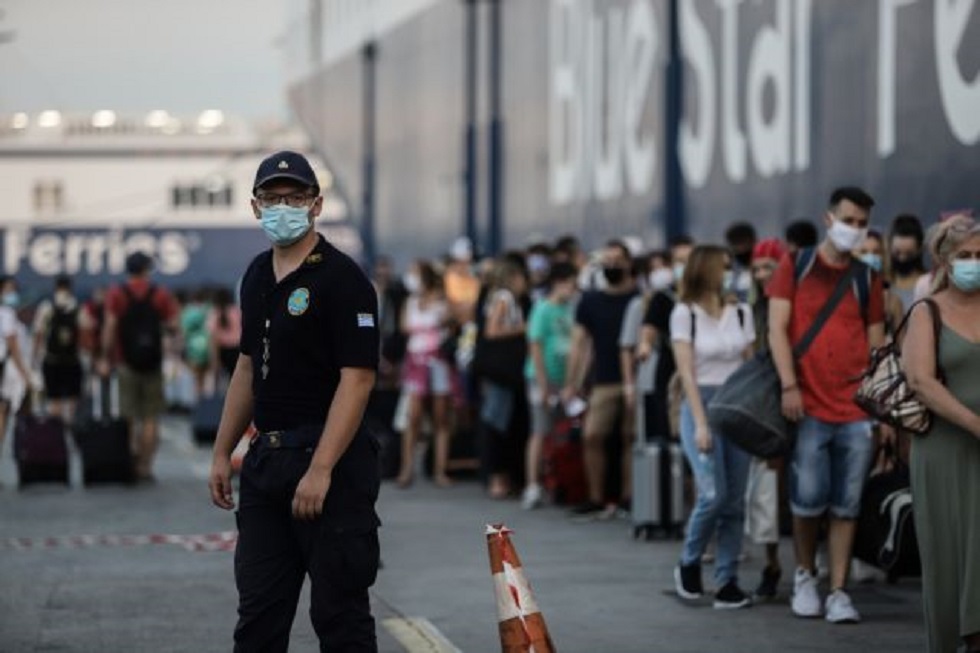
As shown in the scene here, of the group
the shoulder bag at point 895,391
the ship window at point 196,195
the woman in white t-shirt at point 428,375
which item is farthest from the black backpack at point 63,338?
the ship window at point 196,195

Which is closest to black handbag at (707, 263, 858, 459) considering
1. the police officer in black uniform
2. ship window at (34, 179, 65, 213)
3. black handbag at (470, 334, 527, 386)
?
the police officer in black uniform

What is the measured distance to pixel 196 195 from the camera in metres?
89.5

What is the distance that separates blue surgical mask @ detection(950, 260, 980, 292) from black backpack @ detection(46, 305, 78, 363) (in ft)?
63.5

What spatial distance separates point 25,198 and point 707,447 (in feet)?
249

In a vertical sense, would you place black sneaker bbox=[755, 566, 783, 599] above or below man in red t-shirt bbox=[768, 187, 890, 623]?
below

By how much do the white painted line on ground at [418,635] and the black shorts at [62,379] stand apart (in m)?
16.7

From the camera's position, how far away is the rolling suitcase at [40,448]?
20.2 m

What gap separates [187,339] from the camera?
3544 cm

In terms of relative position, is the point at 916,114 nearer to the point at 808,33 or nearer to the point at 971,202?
the point at 971,202

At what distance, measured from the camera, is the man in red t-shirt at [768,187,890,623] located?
11.2m

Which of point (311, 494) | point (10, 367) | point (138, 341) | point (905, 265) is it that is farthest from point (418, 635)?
point (10, 367)

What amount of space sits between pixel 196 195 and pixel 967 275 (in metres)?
81.5

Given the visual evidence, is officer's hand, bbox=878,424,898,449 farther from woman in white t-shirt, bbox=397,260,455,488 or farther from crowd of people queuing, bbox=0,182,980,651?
woman in white t-shirt, bbox=397,260,455,488

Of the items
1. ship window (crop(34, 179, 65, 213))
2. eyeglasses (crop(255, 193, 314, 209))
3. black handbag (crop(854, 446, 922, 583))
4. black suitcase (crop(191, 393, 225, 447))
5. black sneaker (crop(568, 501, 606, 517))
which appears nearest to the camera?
eyeglasses (crop(255, 193, 314, 209))
